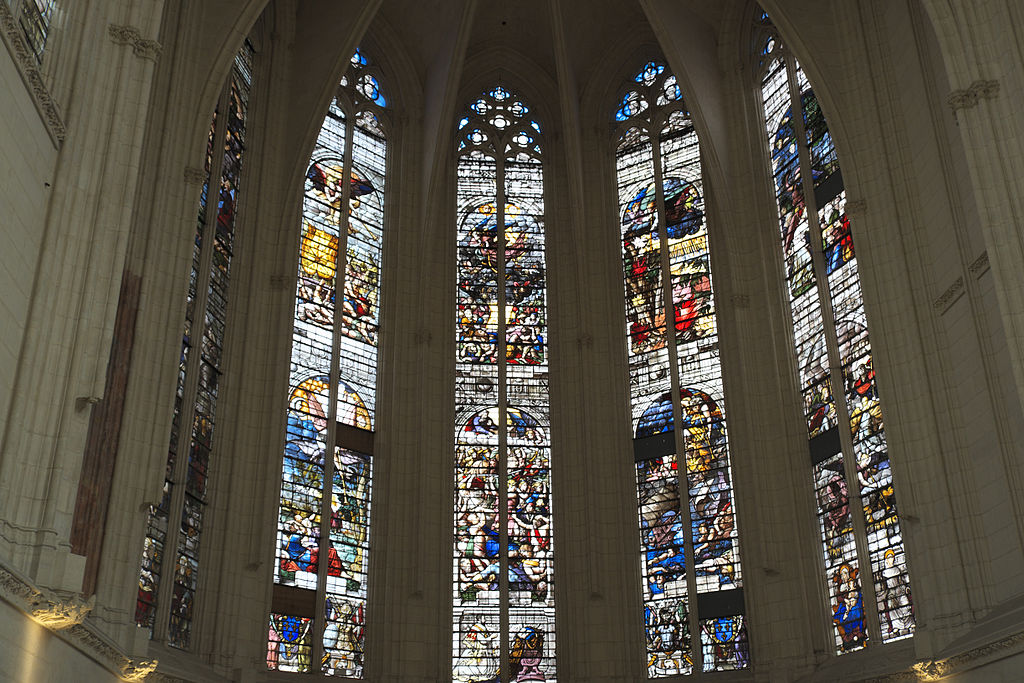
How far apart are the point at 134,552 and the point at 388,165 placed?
30.3ft

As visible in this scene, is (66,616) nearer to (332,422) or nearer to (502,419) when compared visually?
(332,422)

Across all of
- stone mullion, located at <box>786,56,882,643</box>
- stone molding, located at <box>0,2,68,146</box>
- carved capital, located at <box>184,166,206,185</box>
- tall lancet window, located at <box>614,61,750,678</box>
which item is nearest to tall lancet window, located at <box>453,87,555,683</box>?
tall lancet window, located at <box>614,61,750,678</box>

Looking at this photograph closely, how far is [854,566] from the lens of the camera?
1530 cm

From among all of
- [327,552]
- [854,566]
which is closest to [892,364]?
[854,566]

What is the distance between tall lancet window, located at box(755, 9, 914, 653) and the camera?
1494cm

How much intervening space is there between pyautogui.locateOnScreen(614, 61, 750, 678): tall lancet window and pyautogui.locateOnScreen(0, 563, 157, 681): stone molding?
7561mm

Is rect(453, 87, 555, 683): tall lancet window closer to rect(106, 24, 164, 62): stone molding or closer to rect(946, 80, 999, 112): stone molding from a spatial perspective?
rect(106, 24, 164, 62): stone molding

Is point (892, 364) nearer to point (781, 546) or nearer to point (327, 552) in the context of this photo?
point (781, 546)

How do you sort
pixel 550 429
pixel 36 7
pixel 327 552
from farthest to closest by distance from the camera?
pixel 550 429 → pixel 327 552 → pixel 36 7

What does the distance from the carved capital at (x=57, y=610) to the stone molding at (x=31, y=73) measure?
4.09m

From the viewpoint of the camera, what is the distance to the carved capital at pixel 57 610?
31.8ft

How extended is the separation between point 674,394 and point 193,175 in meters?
7.60

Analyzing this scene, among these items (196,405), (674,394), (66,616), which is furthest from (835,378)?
(66,616)

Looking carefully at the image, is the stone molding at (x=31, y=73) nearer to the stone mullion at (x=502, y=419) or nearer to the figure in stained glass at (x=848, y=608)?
the stone mullion at (x=502, y=419)
